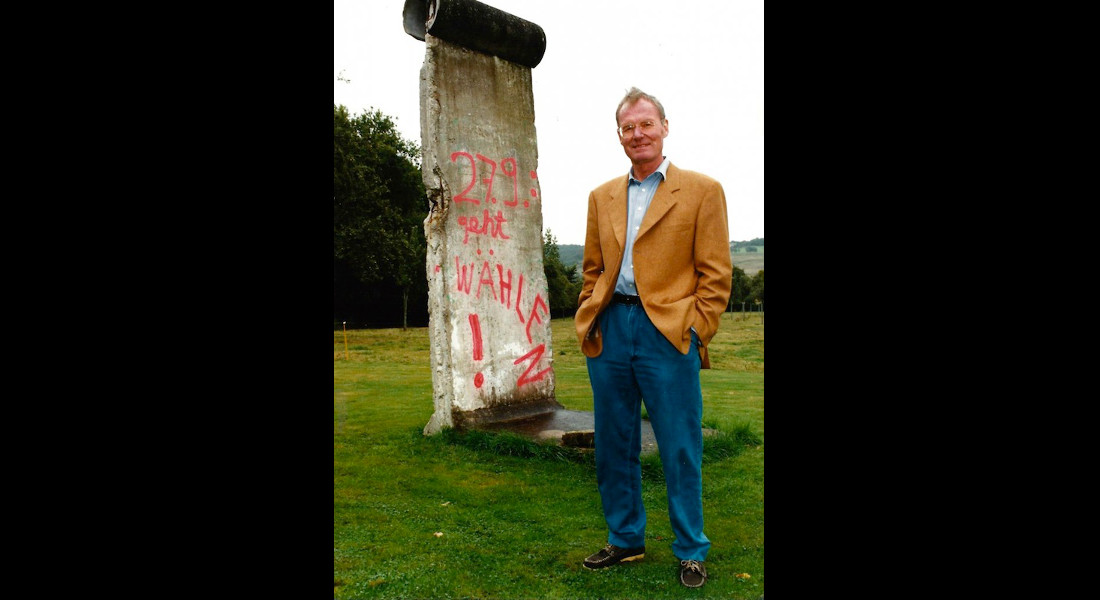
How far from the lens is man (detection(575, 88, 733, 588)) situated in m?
3.01

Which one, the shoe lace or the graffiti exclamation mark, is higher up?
the graffiti exclamation mark

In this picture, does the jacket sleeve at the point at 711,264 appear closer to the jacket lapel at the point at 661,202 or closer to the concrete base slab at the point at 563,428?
the jacket lapel at the point at 661,202

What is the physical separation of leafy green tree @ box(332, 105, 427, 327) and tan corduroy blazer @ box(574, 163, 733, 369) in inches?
320

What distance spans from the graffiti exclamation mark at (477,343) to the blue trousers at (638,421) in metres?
2.86

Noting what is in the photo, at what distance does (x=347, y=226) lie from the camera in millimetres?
11039

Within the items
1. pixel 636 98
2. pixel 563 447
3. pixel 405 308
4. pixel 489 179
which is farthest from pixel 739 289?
pixel 405 308

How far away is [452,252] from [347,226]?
570 cm

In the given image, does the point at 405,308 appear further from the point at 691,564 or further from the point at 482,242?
the point at 691,564

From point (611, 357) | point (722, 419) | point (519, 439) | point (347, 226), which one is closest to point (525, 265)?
point (519, 439)

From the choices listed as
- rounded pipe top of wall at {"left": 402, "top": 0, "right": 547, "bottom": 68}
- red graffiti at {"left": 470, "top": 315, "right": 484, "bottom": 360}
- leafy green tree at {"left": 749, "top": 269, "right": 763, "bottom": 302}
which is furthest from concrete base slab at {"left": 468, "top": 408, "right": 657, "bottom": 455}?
rounded pipe top of wall at {"left": 402, "top": 0, "right": 547, "bottom": 68}

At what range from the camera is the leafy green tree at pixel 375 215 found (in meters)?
11.1

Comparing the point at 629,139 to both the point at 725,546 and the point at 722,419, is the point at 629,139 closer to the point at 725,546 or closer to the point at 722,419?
the point at 725,546

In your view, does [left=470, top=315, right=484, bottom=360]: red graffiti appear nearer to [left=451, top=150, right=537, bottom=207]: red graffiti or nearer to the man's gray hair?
[left=451, top=150, right=537, bottom=207]: red graffiti

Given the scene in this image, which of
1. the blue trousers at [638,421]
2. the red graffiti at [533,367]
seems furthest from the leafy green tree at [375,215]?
the blue trousers at [638,421]
